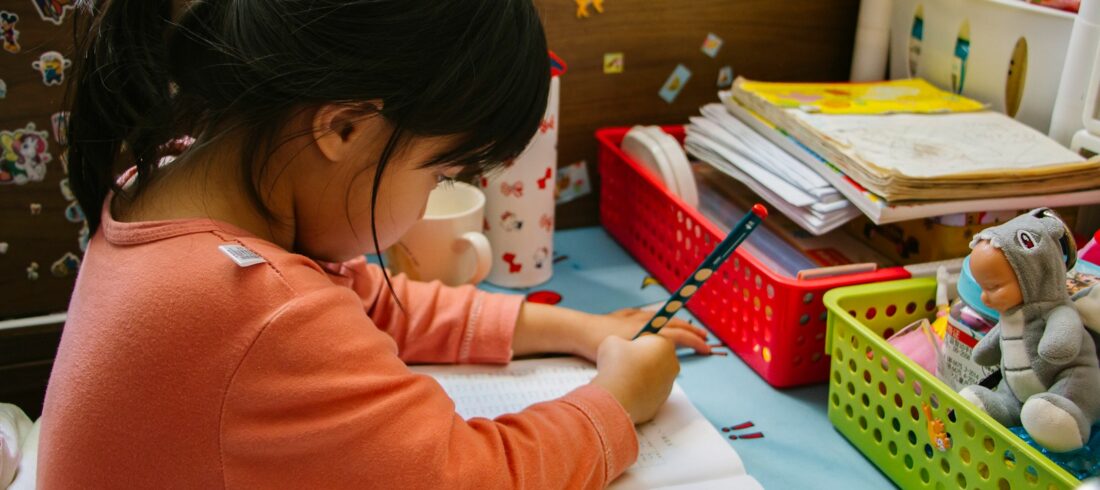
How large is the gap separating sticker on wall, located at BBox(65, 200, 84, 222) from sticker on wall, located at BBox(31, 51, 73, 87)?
4.5 inches

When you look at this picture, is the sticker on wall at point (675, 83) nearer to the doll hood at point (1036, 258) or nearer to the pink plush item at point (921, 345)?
the pink plush item at point (921, 345)

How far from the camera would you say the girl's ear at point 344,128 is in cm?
55

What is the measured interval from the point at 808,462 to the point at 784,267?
8.2 inches

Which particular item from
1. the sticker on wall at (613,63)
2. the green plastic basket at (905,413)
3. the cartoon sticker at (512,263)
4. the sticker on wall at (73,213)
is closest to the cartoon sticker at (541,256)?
the cartoon sticker at (512,263)

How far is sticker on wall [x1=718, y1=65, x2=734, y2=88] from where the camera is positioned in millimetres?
1129

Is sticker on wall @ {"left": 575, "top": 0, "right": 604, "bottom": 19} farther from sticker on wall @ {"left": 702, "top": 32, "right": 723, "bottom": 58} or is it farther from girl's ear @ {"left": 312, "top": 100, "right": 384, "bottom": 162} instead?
girl's ear @ {"left": 312, "top": 100, "right": 384, "bottom": 162}

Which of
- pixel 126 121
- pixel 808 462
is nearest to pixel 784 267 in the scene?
pixel 808 462

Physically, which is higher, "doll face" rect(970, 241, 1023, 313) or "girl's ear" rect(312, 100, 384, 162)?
"girl's ear" rect(312, 100, 384, 162)

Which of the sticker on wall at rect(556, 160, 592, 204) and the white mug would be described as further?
the sticker on wall at rect(556, 160, 592, 204)

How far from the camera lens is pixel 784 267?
0.86m

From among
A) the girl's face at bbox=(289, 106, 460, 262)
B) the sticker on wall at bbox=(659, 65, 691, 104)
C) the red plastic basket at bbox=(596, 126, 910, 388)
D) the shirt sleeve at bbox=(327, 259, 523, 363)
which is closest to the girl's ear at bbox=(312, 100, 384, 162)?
the girl's face at bbox=(289, 106, 460, 262)

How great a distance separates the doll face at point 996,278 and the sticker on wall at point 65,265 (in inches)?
31.3

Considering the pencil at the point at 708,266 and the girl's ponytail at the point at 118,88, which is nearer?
the girl's ponytail at the point at 118,88

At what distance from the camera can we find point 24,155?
880 mm
